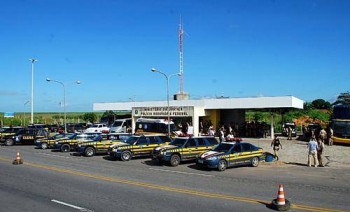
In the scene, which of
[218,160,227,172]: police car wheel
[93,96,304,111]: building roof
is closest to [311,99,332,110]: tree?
[93,96,304,111]: building roof

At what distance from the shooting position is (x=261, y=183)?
1666 centimetres

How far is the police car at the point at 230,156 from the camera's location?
2097 cm

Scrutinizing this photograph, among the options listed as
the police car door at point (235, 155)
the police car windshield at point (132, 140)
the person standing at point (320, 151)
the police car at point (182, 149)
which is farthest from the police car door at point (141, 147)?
the person standing at point (320, 151)

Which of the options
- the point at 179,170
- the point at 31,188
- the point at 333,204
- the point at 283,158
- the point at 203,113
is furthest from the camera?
the point at 203,113

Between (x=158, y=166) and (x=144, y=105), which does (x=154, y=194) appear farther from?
(x=144, y=105)

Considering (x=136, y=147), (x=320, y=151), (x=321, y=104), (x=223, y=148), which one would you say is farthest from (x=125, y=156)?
(x=321, y=104)

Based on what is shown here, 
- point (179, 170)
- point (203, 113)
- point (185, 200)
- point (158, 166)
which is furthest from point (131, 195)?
point (203, 113)

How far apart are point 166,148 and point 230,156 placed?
3878 mm

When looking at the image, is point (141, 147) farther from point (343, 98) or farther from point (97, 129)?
point (343, 98)

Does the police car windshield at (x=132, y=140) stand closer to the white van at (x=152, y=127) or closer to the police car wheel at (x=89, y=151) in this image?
the police car wheel at (x=89, y=151)

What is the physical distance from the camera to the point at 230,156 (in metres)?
21.6

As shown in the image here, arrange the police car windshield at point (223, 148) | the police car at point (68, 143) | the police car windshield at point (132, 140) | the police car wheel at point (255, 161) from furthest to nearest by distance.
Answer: the police car at point (68, 143)
the police car windshield at point (132, 140)
the police car wheel at point (255, 161)
the police car windshield at point (223, 148)

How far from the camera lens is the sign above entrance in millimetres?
44697

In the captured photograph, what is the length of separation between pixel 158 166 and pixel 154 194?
9.45 m
